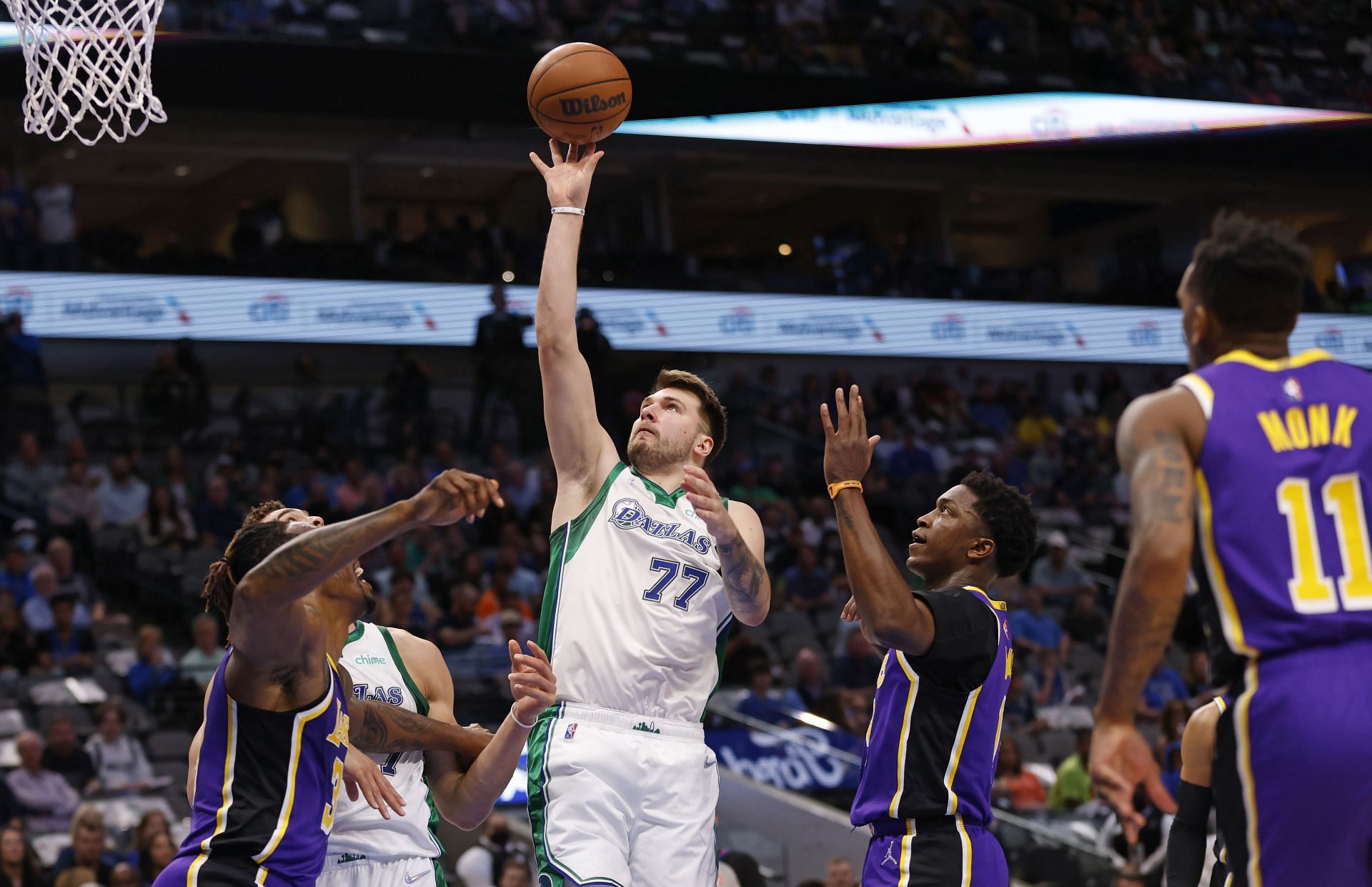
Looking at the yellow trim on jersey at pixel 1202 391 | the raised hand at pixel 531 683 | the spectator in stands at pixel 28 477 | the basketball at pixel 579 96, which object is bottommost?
the spectator in stands at pixel 28 477

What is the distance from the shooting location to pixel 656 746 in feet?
16.3

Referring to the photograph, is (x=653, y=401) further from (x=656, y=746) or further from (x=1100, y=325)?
(x=1100, y=325)

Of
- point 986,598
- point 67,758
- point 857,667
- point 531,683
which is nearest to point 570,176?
point 531,683

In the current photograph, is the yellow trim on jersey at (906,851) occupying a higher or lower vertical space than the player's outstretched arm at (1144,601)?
lower

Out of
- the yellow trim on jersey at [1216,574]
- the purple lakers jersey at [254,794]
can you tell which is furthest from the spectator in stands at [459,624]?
the yellow trim on jersey at [1216,574]

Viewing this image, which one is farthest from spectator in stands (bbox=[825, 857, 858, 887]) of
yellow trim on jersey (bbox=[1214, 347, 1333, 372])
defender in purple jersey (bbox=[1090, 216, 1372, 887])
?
yellow trim on jersey (bbox=[1214, 347, 1333, 372])

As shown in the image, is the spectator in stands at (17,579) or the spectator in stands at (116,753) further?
the spectator in stands at (17,579)

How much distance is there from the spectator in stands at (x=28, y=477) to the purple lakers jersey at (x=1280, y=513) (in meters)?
14.2

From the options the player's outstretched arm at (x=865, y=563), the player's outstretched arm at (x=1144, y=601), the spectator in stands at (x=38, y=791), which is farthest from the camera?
the spectator in stands at (x=38, y=791)

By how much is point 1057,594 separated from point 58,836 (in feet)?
35.4

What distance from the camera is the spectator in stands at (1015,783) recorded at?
1221 centimetres

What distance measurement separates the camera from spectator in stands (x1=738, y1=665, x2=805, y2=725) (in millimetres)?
12055

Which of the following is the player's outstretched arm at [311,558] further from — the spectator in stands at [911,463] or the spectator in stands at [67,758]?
the spectator in stands at [911,463]

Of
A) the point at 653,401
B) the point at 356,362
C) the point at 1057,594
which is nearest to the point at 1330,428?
the point at 653,401
